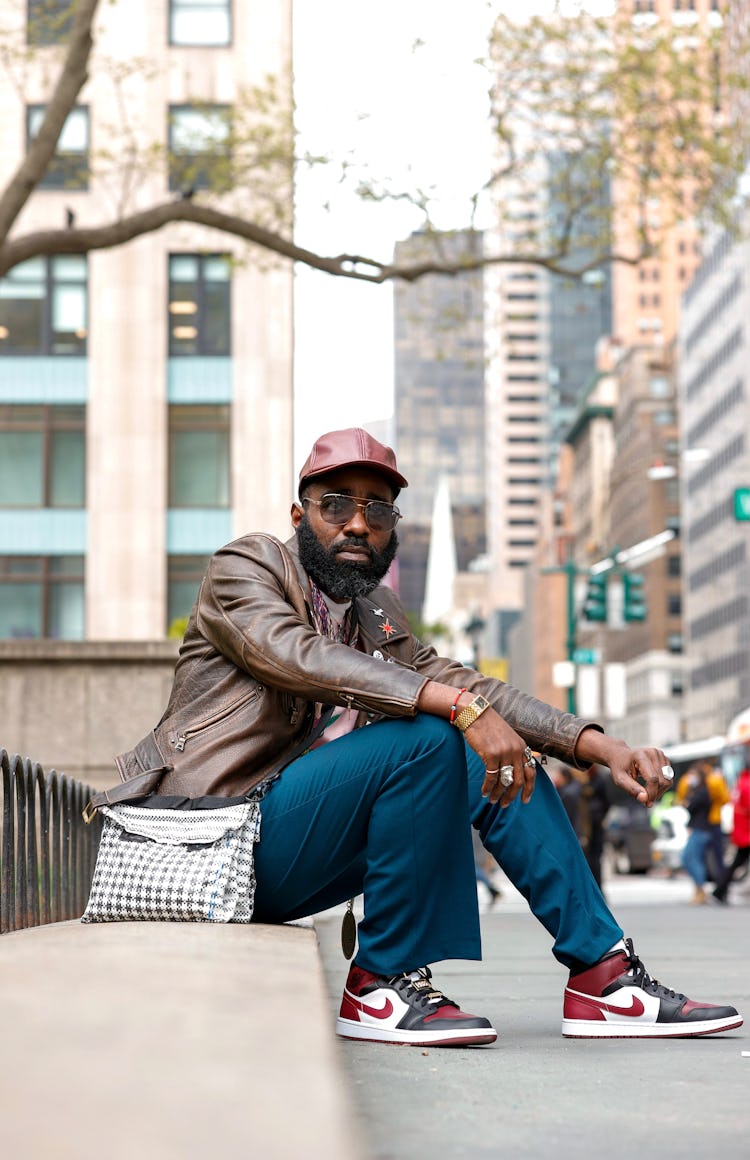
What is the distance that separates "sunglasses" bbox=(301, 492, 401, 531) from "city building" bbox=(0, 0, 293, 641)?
33.2 metres

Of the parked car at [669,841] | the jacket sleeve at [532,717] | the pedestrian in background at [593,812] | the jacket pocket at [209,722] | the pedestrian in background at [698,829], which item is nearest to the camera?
the jacket pocket at [209,722]

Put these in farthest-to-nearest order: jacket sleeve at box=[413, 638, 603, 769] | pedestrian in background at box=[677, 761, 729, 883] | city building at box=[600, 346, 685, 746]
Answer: city building at box=[600, 346, 685, 746], pedestrian in background at box=[677, 761, 729, 883], jacket sleeve at box=[413, 638, 603, 769]

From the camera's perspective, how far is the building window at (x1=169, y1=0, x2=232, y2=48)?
1512 inches

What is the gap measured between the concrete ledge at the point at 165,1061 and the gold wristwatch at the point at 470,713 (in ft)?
3.84

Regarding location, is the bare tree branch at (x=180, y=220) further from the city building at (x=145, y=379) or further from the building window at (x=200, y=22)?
the building window at (x=200, y=22)

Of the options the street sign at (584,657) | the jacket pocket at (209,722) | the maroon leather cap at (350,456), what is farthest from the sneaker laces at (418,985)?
the street sign at (584,657)

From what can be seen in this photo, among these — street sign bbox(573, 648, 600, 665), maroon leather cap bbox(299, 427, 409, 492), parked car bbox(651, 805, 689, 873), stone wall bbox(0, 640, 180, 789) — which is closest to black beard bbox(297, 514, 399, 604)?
maroon leather cap bbox(299, 427, 409, 492)

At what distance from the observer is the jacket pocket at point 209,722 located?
14.0ft

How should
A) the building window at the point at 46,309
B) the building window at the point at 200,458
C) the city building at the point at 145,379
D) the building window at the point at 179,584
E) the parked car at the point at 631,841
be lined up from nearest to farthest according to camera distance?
the parked car at the point at 631,841 → the building window at the point at 179,584 → the city building at the point at 145,379 → the building window at the point at 200,458 → the building window at the point at 46,309

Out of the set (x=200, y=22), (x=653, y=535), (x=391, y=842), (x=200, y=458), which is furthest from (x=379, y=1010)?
(x=653, y=535)

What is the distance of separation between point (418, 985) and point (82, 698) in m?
9.96

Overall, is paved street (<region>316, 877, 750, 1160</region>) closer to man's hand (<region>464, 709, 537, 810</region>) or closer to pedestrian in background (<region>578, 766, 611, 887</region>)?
man's hand (<region>464, 709, 537, 810</region>)

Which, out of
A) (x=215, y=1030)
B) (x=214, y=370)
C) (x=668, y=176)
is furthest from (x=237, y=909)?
(x=214, y=370)

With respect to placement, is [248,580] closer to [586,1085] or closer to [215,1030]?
[586,1085]
